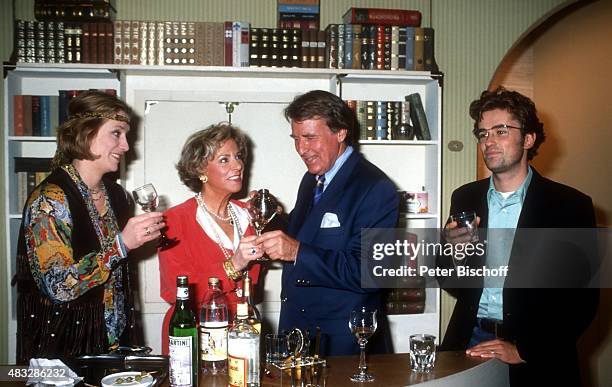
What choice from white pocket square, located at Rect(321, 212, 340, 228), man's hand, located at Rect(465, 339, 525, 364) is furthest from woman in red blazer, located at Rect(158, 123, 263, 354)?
man's hand, located at Rect(465, 339, 525, 364)

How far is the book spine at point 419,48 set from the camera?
308 centimetres

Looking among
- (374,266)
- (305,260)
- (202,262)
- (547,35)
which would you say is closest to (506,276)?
(374,266)

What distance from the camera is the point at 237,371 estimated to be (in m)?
1.40

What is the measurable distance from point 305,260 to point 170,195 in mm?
1461

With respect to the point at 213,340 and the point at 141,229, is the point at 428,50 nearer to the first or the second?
the point at 141,229

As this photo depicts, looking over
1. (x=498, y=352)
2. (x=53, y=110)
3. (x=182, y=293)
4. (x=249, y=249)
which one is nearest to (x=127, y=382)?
(x=182, y=293)

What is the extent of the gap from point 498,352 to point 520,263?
20.6 inches

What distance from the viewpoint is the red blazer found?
93.4 inches

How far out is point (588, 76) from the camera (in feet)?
12.4

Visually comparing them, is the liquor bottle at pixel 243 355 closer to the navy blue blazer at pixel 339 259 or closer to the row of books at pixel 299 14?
the navy blue blazer at pixel 339 259

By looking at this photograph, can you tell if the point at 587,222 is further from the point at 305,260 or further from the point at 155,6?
the point at 155,6

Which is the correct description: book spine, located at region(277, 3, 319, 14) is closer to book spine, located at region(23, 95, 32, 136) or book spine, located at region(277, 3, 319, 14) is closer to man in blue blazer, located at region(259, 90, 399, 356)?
man in blue blazer, located at region(259, 90, 399, 356)

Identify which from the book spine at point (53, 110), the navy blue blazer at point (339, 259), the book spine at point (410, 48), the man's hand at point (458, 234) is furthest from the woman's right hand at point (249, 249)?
the book spine at point (410, 48)

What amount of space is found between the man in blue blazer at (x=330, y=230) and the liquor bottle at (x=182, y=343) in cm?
57
